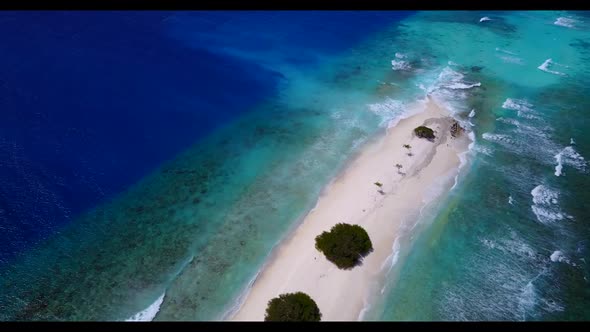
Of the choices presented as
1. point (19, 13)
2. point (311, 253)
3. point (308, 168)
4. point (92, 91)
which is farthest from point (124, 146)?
point (19, 13)

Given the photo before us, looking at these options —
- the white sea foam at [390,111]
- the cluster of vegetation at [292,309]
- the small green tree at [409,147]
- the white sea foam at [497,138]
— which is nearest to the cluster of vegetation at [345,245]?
the cluster of vegetation at [292,309]

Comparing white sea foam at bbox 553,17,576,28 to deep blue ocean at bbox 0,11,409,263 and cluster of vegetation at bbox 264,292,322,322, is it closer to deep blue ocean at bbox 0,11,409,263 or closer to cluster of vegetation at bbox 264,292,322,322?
deep blue ocean at bbox 0,11,409,263

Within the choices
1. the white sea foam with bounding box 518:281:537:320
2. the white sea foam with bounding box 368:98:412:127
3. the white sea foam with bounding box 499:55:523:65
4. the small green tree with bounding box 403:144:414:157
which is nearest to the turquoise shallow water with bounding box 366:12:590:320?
the white sea foam with bounding box 518:281:537:320

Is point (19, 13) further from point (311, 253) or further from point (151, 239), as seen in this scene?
point (311, 253)

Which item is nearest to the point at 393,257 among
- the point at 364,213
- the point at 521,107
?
the point at 364,213

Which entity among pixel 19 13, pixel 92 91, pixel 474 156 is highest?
pixel 19 13

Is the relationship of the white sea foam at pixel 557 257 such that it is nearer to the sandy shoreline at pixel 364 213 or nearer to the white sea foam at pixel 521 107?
the sandy shoreline at pixel 364 213
